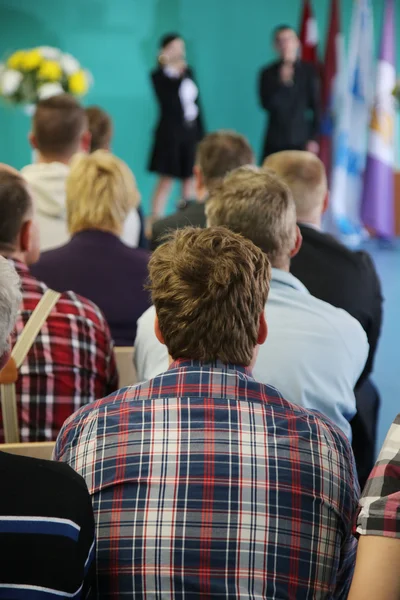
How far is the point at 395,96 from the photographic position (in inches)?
303

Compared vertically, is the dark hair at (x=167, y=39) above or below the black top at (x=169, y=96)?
above

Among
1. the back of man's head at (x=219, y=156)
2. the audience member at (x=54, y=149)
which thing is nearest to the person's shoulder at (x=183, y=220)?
the back of man's head at (x=219, y=156)

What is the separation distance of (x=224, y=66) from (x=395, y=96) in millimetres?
2248

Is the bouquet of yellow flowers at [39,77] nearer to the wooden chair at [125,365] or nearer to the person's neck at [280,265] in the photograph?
the wooden chair at [125,365]

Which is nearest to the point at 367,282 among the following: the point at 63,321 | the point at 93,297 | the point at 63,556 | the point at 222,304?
the point at 93,297

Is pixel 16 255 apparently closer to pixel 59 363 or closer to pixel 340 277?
pixel 59 363

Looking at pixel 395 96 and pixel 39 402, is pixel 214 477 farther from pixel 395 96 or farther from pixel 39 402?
pixel 395 96

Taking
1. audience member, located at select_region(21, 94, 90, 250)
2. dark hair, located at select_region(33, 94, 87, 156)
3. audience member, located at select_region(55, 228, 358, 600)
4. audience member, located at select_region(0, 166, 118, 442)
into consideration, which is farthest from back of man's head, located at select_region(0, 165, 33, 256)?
dark hair, located at select_region(33, 94, 87, 156)

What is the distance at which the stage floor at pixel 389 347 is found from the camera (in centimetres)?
420

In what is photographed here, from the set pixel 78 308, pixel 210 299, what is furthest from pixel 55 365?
pixel 210 299

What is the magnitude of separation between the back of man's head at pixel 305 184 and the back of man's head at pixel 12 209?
108 cm

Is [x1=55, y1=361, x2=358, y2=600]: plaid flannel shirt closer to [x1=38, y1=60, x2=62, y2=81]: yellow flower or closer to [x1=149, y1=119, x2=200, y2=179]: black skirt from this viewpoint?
[x1=38, y1=60, x2=62, y2=81]: yellow flower

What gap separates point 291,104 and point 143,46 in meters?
1.81

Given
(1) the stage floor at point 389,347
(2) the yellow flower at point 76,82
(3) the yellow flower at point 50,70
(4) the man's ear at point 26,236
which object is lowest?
(1) the stage floor at point 389,347
